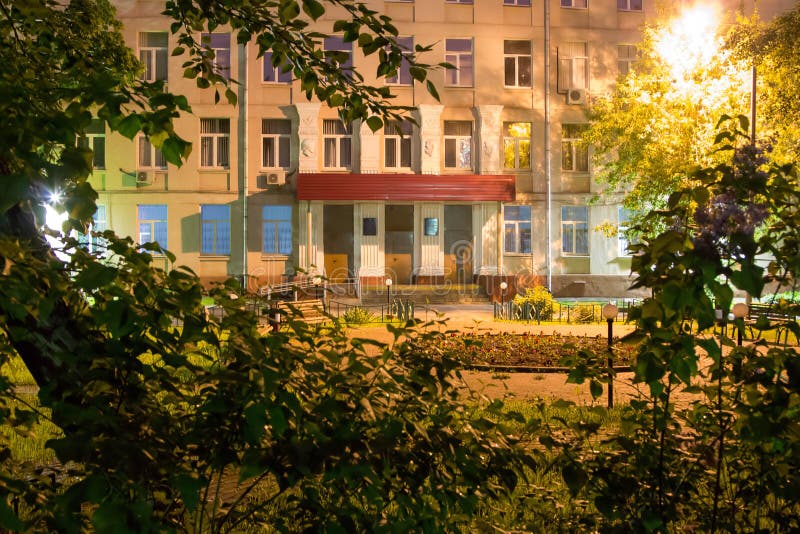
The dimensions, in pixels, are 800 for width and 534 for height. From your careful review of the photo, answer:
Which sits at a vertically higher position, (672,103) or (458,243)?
(672,103)

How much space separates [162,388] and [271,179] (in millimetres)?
27602

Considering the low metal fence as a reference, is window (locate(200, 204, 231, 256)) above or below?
above

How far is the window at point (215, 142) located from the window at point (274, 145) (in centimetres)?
155

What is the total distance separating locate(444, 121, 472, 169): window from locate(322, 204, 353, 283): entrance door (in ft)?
16.1

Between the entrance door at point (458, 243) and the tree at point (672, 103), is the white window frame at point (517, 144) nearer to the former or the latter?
the entrance door at point (458, 243)

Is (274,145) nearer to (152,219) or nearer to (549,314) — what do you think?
(152,219)

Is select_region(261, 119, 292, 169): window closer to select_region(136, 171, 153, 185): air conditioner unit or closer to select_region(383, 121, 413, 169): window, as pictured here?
select_region(383, 121, 413, 169): window

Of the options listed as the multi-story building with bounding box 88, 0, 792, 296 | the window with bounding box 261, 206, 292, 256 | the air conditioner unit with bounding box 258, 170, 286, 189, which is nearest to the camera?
the air conditioner unit with bounding box 258, 170, 286, 189

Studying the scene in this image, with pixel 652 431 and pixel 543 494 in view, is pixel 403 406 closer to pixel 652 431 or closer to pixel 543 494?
pixel 652 431

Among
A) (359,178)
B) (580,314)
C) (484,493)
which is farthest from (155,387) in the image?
(359,178)

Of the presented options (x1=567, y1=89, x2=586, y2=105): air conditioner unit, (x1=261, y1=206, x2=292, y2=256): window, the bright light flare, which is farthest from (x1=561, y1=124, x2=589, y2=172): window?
(x1=261, y1=206, x2=292, y2=256): window

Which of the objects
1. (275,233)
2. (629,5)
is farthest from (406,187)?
(629,5)

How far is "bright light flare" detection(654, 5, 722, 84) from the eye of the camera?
24.2 meters

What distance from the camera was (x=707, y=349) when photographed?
2312 mm
